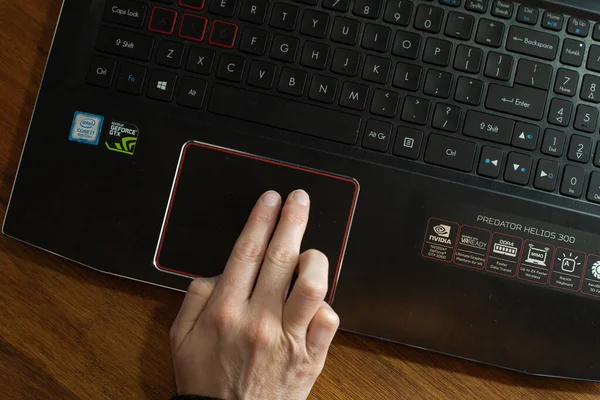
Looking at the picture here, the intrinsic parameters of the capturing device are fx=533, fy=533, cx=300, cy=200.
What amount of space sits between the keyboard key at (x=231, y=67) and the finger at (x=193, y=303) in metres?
0.25

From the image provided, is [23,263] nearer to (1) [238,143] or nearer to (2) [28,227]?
(2) [28,227]

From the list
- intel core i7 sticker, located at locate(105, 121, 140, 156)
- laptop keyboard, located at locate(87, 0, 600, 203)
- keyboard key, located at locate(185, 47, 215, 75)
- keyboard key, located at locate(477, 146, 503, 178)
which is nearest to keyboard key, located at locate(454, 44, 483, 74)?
laptop keyboard, located at locate(87, 0, 600, 203)

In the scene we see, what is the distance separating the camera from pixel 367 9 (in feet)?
2.20

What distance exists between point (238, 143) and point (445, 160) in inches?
10.1

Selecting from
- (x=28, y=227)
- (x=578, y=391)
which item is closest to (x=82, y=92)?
(x=28, y=227)

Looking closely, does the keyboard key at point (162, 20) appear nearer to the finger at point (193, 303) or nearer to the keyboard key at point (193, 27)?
the keyboard key at point (193, 27)

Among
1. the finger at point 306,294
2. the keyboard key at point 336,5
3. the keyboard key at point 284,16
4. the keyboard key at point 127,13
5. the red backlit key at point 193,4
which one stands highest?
the keyboard key at point 336,5

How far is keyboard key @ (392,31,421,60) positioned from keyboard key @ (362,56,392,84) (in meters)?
0.02

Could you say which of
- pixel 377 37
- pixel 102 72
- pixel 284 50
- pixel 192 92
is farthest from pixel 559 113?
pixel 102 72

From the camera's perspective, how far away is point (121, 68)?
661 mm

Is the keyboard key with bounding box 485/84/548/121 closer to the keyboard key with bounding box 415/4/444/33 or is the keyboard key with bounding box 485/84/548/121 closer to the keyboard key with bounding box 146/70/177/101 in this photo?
the keyboard key with bounding box 415/4/444/33

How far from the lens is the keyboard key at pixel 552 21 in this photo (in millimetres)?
673

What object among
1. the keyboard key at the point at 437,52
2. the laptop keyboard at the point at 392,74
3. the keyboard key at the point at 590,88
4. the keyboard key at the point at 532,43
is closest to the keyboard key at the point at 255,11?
the laptop keyboard at the point at 392,74

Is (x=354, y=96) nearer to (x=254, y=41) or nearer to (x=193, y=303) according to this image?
(x=254, y=41)
